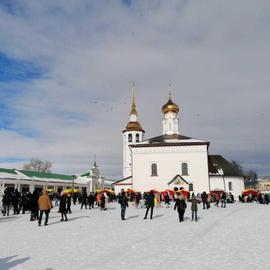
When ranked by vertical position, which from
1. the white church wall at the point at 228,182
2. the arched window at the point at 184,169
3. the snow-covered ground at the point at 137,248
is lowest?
the snow-covered ground at the point at 137,248

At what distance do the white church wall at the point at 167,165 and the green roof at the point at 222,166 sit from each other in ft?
18.0

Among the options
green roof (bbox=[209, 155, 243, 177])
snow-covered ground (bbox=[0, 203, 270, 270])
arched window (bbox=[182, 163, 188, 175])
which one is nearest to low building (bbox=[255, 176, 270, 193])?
green roof (bbox=[209, 155, 243, 177])

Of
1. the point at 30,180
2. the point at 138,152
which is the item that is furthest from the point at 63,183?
the point at 138,152

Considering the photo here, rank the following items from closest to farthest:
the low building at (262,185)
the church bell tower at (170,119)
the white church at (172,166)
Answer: the white church at (172,166) → the church bell tower at (170,119) → the low building at (262,185)

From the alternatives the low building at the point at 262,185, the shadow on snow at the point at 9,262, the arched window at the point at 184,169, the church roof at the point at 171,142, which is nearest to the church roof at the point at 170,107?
the church roof at the point at 171,142

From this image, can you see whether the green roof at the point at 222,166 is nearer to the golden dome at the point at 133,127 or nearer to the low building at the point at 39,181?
the golden dome at the point at 133,127

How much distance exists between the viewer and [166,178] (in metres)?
47.4

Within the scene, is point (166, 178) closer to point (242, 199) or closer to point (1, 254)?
point (242, 199)

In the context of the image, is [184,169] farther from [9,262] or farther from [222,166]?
[9,262]

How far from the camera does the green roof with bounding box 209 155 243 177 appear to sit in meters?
52.0

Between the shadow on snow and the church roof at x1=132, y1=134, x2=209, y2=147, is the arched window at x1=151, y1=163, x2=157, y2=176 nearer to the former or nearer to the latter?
the church roof at x1=132, y1=134, x2=209, y2=147

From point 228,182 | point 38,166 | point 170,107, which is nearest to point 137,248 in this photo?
point 228,182

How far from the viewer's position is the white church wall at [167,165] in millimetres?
46938

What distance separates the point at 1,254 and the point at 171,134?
49.1m
